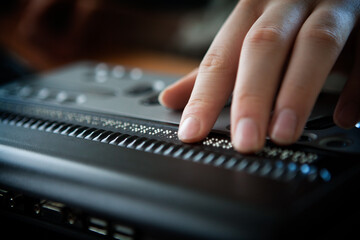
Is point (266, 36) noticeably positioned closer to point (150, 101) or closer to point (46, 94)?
point (150, 101)

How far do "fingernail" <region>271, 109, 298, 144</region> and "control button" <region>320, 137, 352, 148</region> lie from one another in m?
0.04

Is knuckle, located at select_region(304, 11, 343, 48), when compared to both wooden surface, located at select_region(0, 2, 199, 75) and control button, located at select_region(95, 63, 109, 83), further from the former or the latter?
wooden surface, located at select_region(0, 2, 199, 75)

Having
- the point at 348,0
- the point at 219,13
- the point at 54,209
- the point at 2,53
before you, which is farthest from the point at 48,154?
the point at 219,13

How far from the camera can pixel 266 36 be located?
36cm

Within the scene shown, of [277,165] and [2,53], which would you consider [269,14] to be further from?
[2,53]

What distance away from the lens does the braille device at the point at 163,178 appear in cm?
24

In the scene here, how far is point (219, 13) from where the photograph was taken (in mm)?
1135

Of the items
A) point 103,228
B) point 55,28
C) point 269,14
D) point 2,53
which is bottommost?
point 103,228

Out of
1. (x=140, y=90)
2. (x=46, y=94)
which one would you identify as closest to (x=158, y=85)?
(x=140, y=90)

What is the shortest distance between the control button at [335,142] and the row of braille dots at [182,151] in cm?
6

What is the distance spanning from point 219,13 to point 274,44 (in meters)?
0.81

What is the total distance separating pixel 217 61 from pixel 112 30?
3.51 ft

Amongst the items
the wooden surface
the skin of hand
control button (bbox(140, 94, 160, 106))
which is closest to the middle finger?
the skin of hand

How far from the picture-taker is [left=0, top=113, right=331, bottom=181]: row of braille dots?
0.27 m
